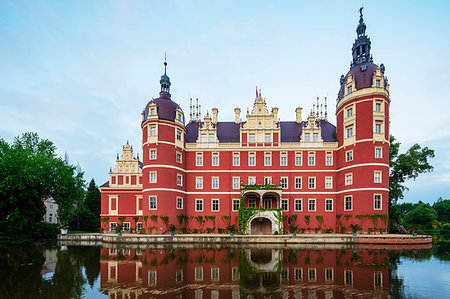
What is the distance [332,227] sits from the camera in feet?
116

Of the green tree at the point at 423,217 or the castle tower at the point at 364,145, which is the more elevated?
the castle tower at the point at 364,145

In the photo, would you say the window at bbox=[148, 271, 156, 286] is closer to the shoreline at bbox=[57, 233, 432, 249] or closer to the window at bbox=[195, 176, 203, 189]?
the shoreline at bbox=[57, 233, 432, 249]

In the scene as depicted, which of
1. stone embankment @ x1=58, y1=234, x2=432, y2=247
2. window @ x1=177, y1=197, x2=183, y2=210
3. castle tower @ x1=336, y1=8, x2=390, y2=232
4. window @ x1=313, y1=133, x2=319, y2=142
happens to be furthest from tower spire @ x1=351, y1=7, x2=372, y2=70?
window @ x1=177, y1=197, x2=183, y2=210

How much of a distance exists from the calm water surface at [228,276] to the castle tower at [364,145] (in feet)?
36.5

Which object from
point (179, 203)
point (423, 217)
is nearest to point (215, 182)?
point (179, 203)

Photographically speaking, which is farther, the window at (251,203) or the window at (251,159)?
the window at (251,159)

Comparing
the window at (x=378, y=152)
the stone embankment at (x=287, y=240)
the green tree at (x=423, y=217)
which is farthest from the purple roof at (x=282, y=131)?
the green tree at (x=423, y=217)

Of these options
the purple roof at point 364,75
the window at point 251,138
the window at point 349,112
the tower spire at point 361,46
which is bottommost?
the window at point 251,138

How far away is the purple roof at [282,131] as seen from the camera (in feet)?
127

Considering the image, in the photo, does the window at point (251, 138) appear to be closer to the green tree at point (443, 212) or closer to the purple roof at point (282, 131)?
the purple roof at point (282, 131)

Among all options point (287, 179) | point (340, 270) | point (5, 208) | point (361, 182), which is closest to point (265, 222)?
point (287, 179)

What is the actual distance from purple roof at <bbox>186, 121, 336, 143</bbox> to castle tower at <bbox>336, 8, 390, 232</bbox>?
3.49 m

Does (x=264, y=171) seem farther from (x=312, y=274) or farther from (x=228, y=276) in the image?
(x=228, y=276)

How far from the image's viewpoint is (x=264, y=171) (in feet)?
122
